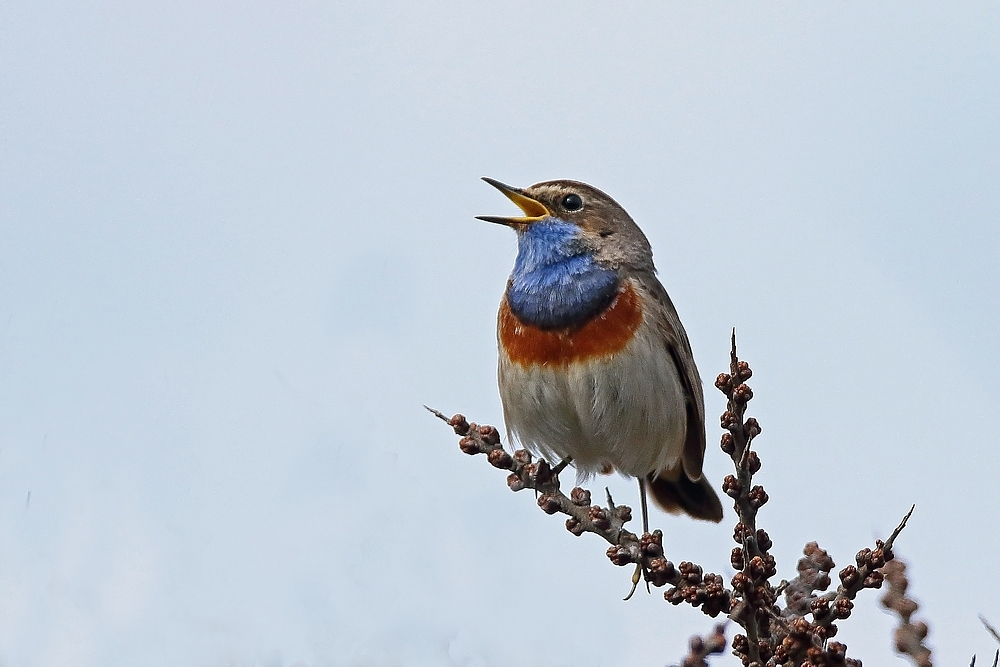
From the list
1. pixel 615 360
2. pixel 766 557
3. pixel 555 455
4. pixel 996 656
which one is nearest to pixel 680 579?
pixel 766 557

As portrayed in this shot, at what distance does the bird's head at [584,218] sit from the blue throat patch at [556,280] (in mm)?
35

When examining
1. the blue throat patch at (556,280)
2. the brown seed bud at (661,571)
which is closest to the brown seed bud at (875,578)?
the brown seed bud at (661,571)

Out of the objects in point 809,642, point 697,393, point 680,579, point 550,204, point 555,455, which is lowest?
point 809,642

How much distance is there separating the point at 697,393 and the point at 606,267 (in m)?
1.07

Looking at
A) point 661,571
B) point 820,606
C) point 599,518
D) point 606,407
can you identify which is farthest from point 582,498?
point 606,407

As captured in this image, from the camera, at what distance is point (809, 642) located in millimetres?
3623

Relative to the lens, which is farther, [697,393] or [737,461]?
[697,393]

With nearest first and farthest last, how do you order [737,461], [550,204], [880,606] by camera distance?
[880,606], [737,461], [550,204]

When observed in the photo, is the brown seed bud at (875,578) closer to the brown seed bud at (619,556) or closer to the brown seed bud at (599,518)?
the brown seed bud at (619,556)

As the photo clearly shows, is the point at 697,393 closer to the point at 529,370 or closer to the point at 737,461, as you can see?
the point at 529,370

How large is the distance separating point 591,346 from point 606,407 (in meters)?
0.39

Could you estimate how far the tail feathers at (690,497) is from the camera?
327 inches

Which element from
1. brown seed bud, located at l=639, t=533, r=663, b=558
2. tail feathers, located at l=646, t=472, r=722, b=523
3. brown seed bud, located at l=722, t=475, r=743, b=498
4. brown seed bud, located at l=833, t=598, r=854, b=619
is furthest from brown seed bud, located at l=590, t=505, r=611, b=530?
tail feathers, located at l=646, t=472, r=722, b=523

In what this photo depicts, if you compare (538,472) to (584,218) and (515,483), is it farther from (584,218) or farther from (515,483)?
(584,218)
